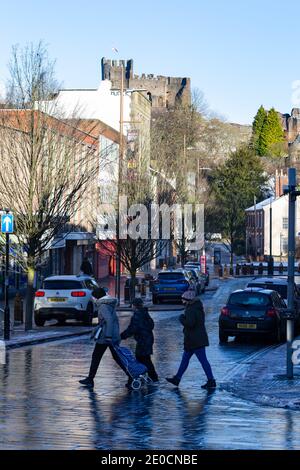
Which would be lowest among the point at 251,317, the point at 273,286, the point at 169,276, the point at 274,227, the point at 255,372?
the point at 255,372

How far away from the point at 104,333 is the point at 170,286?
31.2m

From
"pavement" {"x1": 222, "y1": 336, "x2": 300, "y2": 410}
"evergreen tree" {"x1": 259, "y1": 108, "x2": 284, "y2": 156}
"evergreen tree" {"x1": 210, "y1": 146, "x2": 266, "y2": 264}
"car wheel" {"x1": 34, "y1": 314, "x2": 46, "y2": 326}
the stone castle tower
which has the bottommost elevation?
"pavement" {"x1": 222, "y1": 336, "x2": 300, "y2": 410}

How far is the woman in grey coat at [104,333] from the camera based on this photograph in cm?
1814

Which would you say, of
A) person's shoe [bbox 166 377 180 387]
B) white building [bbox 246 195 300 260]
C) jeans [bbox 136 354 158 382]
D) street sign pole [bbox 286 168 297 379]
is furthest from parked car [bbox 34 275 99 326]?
white building [bbox 246 195 300 260]

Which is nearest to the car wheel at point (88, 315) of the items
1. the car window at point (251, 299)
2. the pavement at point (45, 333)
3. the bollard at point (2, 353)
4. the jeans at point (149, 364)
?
the pavement at point (45, 333)

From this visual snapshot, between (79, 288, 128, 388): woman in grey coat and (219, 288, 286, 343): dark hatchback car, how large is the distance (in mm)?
10229

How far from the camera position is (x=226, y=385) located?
1872 cm

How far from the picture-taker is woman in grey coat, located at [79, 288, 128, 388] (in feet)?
59.5

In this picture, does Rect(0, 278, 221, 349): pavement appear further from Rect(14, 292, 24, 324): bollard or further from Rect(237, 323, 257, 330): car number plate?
Rect(237, 323, 257, 330): car number plate

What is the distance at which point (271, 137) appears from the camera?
172 m

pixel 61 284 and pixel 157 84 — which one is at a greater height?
pixel 157 84

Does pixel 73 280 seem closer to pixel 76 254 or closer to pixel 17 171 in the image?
pixel 17 171

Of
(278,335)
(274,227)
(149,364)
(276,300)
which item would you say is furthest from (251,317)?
(274,227)

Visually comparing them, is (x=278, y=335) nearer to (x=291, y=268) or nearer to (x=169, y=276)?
(x=291, y=268)
